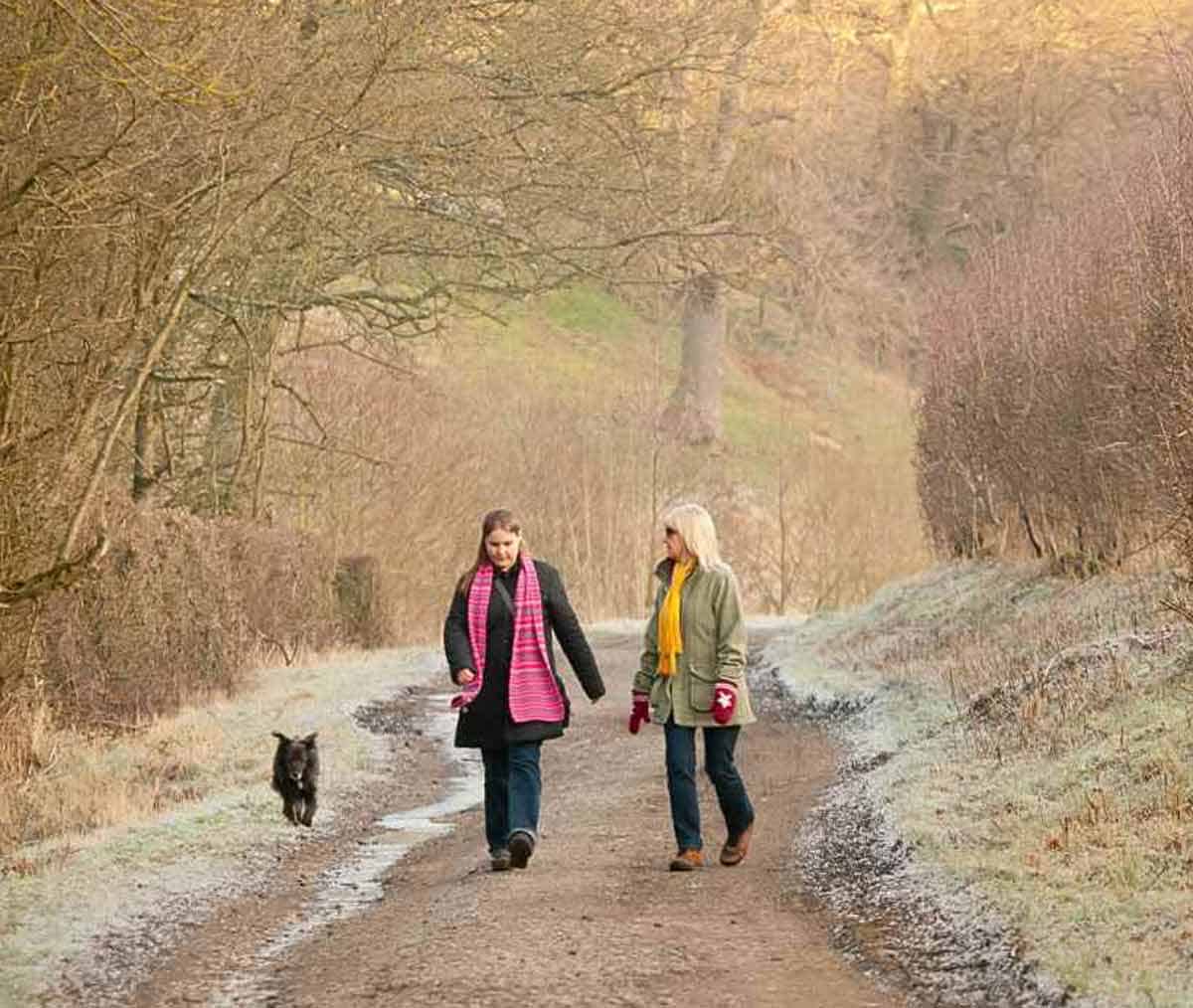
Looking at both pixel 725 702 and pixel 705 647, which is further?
pixel 705 647

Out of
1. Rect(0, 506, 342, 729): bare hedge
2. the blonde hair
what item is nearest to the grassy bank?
the blonde hair

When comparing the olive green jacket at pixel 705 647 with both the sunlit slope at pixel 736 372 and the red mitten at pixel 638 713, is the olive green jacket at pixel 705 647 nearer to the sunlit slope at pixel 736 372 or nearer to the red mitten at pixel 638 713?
the red mitten at pixel 638 713

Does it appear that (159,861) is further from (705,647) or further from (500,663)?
(705,647)

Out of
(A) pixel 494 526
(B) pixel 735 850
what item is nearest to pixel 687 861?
(B) pixel 735 850

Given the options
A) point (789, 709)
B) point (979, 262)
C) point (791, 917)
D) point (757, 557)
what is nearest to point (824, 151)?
point (757, 557)

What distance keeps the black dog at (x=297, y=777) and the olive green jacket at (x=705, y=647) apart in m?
3.00

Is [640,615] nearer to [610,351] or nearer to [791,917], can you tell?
[610,351]

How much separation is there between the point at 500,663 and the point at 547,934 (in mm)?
2316

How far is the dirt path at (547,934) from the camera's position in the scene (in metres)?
8.33

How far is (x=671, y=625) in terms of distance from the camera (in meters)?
11.2

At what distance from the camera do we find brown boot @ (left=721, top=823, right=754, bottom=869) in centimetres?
1145

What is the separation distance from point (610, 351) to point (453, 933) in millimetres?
48682

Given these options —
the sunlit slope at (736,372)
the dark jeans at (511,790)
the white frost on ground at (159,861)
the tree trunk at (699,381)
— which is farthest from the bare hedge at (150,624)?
the tree trunk at (699,381)

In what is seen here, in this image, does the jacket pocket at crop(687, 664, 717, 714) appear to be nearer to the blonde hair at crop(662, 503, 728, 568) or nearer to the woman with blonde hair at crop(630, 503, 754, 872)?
the woman with blonde hair at crop(630, 503, 754, 872)
